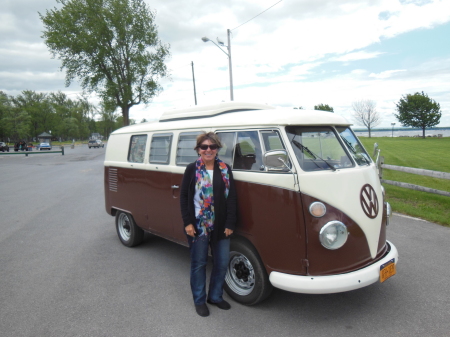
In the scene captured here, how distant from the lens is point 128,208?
5.61 m

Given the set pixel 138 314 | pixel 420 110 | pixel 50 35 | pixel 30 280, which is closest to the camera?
pixel 138 314

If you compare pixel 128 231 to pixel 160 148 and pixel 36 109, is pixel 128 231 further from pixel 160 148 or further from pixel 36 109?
pixel 36 109

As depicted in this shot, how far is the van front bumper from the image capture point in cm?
305

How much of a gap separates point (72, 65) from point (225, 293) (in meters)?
31.4

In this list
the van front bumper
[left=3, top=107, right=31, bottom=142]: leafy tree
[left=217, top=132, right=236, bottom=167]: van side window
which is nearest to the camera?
the van front bumper

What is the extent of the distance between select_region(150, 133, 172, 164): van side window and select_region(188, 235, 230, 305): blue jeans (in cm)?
153

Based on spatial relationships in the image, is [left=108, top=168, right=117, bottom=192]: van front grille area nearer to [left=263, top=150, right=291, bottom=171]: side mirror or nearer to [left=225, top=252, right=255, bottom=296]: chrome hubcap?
[left=225, top=252, right=255, bottom=296]: chrome hubcap

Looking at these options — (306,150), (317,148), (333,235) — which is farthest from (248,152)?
(333,235)

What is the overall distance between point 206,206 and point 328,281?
4.44 ft

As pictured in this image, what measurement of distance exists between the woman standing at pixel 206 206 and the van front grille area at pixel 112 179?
2.79m

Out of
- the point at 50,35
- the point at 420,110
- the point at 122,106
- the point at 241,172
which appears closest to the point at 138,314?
the point at 241,172

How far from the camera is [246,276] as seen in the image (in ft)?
12.4

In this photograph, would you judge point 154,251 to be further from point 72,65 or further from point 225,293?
point 72,65

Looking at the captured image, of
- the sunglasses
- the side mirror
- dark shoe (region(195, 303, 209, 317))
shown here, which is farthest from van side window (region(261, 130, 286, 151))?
dark shoe (region(195, 303, 209, 317))
